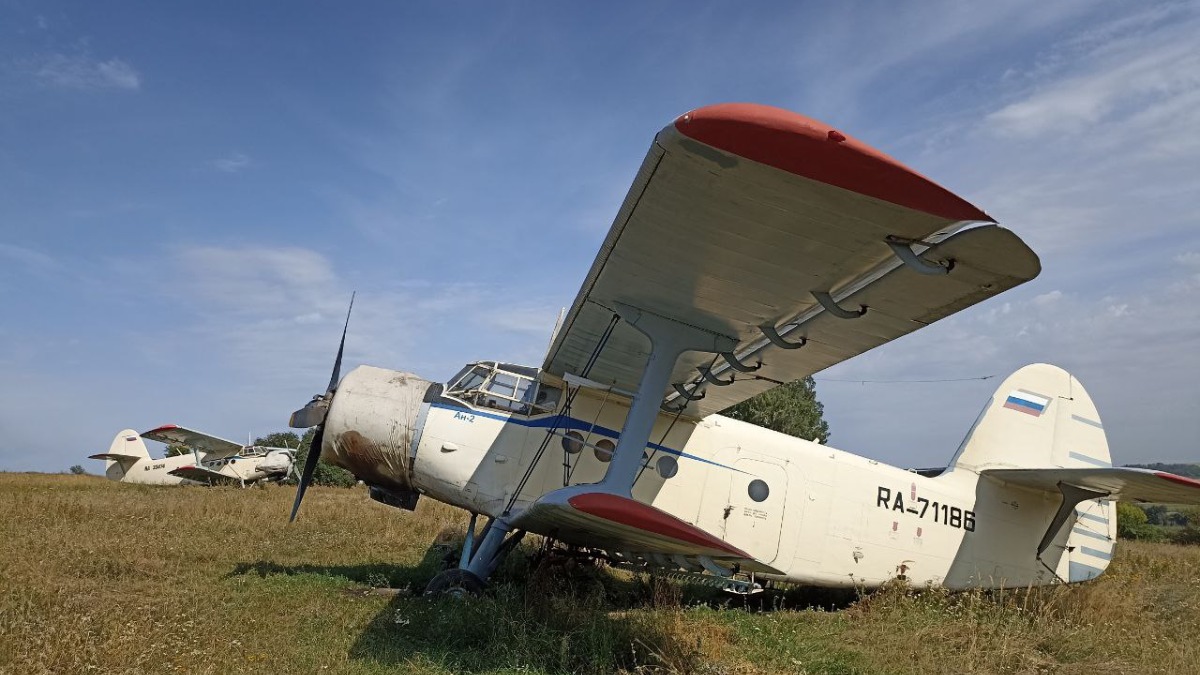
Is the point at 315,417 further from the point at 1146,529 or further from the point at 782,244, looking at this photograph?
the point at 1146,529

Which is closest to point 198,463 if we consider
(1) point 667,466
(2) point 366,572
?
(2) point 366,572

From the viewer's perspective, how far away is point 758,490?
26.2 ft

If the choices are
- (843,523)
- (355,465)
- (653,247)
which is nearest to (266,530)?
(355,465)

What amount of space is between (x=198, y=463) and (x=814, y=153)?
88.1 feet

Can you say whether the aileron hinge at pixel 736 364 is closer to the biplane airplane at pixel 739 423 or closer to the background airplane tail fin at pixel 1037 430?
the biplane airplane at pixel 739 423

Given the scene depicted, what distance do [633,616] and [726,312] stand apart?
3.28 meters

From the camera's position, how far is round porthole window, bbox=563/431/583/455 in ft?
25.3

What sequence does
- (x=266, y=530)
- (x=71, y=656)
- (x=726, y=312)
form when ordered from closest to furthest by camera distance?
(x=71, y=656) < (x=726, y=312) < (x=266, y=530)

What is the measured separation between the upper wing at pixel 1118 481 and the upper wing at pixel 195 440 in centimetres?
2250

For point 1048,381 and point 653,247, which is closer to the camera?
point 653,247

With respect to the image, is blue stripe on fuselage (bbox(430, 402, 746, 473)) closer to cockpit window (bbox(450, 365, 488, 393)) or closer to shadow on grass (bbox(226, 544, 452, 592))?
cockpit window (bbox(450, 365, 488, 393))

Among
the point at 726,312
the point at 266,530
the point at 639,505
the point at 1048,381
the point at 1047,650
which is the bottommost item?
the point at 266,530

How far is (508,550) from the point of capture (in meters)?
7.86

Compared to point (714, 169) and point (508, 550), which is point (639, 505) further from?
point (508, 550)
